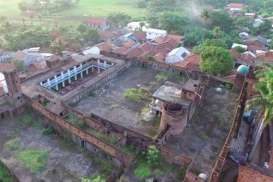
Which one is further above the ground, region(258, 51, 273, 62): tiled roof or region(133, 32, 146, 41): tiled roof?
region(258, 51, 273, 62): tiled roof

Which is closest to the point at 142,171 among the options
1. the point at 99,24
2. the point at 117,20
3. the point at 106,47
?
the point at 106,47

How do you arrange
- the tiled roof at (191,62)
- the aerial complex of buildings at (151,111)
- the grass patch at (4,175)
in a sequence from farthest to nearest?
the tiled roof at (191,62), the grass patch at (4,175), the aerial complex of buildings at (151,111)

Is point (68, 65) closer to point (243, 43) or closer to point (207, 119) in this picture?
point (207, 119)

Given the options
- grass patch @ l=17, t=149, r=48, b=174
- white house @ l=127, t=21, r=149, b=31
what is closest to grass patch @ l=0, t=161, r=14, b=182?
grass patch @ l=17, t=149, r=48, b=174

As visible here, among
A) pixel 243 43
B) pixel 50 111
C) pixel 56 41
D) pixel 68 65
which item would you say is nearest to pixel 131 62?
pixel 68 65

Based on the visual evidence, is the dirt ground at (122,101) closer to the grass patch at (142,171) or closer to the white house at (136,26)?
the grass patch at (142,171)

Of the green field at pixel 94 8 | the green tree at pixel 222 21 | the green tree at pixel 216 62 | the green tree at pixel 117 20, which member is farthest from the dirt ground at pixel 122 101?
the green field at pixel 94 8

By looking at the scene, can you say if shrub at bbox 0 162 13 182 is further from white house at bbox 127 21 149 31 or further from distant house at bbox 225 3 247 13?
distant house at bbox 225 3 247 13
